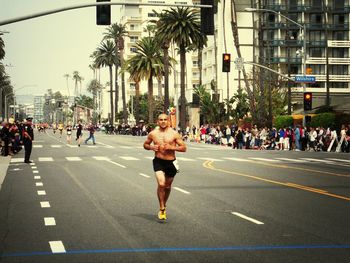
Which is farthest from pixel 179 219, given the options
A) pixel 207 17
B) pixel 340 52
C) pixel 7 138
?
pixel 340 52

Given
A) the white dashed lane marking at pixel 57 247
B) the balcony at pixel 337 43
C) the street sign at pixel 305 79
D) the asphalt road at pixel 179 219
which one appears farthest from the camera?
the balcony at pixel 337 43

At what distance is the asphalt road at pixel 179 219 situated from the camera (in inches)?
350

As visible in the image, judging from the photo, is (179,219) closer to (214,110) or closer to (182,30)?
(182,30)

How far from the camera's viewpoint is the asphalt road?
29.2 ft

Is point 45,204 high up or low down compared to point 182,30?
down

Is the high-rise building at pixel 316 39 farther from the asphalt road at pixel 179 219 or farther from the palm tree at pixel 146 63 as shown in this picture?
→ the asphalt road at pixel 179 219

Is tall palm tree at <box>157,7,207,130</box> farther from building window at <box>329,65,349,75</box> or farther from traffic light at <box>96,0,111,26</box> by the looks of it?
traffic light at <box>96,0,111,26</box>

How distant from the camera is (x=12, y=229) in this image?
10992 millimetres

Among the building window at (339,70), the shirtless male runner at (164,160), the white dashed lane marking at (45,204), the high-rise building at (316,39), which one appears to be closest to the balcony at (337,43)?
the high-rise building at (316,39)

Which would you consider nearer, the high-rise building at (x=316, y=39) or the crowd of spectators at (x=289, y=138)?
the crowd of spectators at (x=289, y=138)

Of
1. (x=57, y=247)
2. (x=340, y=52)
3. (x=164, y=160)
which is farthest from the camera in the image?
(x=340, y=52)

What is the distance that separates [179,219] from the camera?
475 inches

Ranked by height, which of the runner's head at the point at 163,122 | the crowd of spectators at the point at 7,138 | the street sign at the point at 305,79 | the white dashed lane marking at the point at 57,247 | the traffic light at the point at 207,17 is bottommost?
the white dashed lane marking at the point at 57,247

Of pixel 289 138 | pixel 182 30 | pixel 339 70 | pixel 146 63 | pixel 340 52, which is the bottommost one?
pixel 289 138
